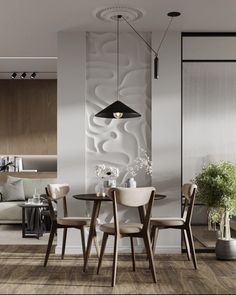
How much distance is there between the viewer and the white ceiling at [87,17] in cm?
568

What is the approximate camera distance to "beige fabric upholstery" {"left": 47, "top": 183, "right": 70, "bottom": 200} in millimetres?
5957

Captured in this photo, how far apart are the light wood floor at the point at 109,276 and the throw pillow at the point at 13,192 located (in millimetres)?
3197

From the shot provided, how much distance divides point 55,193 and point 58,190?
0.28ft

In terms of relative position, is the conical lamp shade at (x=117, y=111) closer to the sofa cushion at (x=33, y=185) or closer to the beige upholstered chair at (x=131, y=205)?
the beige upholstered chair at (x=131, y=205)

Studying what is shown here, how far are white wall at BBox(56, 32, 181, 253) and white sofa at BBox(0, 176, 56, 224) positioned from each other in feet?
8.86

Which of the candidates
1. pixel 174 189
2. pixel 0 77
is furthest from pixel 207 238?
pixel 0 77

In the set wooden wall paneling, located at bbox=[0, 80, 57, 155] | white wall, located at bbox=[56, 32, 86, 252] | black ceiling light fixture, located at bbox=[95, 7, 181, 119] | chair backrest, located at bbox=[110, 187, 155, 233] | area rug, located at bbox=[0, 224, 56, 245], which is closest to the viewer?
chair backrest, located at bbox=[110, 187, 155, 233]

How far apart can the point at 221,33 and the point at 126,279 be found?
3.42 m

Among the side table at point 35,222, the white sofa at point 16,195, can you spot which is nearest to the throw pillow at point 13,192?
the white sofa at point 16,195

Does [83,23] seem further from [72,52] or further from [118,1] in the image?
[118,1]

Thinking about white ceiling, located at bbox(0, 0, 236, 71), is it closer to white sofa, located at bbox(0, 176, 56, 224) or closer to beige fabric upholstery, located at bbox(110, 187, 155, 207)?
beige fabric upholstery, located at bbox(110, 187, 155, 207)

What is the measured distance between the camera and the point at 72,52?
6.74 meters

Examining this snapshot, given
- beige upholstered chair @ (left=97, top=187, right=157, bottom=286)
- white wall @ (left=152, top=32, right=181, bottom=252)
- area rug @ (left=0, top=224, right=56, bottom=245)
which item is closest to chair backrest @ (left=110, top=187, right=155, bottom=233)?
beige upholstered chair @ (left=97, top=187, right=157, bottom=286)

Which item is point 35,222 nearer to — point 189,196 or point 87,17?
point 189,196
